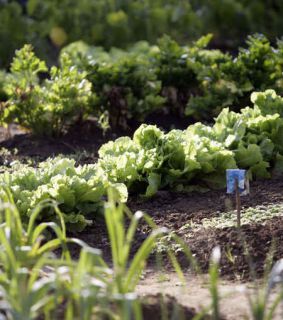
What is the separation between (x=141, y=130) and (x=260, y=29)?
24.7 ft

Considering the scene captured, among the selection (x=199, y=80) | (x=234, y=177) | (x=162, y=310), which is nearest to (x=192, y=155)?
(x=234, y=177)

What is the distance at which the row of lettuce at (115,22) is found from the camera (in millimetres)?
11625

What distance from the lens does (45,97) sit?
24.7 feet

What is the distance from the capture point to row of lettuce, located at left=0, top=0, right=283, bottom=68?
38.1 feet

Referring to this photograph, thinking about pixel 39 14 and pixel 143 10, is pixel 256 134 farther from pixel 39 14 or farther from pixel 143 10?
pixel 39 14

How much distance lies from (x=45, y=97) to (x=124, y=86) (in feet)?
2.74

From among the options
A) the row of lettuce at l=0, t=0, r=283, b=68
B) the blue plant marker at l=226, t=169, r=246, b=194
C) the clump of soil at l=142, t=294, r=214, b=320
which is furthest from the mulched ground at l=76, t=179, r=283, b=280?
the row of lettuce at l=0, t=0, r=283, b=68

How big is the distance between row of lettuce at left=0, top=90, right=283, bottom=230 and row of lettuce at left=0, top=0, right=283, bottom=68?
5.46 metres

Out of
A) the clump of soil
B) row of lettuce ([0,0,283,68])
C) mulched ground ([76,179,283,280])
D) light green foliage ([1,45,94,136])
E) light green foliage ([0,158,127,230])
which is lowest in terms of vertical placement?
the clump of soil

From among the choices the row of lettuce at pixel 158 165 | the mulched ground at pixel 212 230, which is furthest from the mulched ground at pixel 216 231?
the row of lettuce at pixel 158 165

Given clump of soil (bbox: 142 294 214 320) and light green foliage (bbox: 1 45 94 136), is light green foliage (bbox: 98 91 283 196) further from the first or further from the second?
clump of soil (bbox: 142 294 214 320)

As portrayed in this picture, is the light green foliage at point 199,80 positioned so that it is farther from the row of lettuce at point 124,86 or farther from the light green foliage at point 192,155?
the light green foliage at point 192,155

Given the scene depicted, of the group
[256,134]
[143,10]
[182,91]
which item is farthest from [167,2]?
[256,134]

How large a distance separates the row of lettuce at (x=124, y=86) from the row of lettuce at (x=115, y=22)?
3.53 metres
